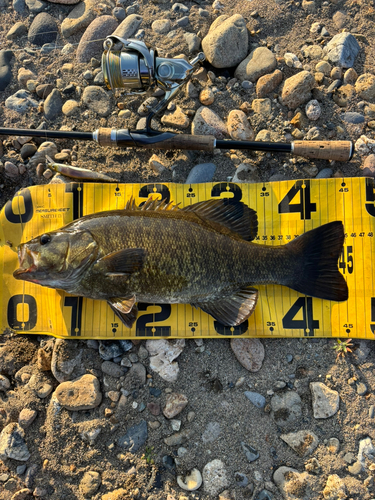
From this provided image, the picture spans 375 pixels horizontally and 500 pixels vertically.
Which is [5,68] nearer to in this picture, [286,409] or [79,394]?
[79,394]

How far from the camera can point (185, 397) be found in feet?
10.7

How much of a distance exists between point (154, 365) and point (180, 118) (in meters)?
2.75

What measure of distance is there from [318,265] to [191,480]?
7.70 ft

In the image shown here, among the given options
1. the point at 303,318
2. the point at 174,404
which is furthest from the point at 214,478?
the point at 303,318

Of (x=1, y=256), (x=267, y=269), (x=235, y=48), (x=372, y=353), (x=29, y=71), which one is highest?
(x=235, y=48)

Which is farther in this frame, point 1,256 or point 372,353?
point 1,256

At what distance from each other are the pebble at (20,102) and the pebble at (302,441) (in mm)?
4633

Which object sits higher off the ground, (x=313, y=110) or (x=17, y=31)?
(x=17, y=31)

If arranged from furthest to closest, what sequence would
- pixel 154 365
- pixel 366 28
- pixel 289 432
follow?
pixel 366 28
pixel 154 365
pixel 289 432

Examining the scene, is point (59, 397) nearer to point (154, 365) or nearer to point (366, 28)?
point (154, 365)

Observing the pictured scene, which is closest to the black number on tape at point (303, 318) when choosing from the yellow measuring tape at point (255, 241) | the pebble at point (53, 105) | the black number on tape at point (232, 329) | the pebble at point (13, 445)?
the yellow measuring tape at point (255, 241)

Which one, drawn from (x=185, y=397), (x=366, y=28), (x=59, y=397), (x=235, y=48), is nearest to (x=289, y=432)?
(x=185, y=397)

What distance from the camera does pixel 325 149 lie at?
3.45 m

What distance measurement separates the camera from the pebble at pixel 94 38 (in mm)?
4035
